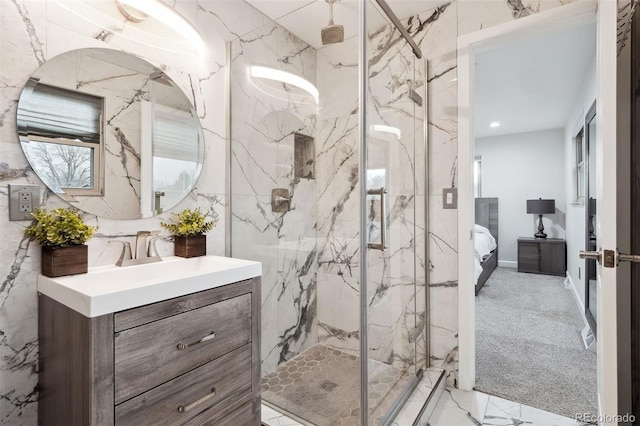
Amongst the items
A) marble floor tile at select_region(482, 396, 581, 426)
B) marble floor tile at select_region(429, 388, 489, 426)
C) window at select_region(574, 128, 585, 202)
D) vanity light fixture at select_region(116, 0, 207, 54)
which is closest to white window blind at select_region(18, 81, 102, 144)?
vanity light fixture at select_region(116, 0, 207, 54)

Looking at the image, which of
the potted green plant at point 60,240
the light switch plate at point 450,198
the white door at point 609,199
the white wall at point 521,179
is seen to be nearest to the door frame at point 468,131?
the light switch plate at point 450,198

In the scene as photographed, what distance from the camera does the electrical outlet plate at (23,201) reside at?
1129 mm

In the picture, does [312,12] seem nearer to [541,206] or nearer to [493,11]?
[493,11]

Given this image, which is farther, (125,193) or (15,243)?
(125,193)

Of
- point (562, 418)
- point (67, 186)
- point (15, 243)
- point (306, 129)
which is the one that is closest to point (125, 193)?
point (67, 186)

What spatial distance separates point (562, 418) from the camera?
171 centimetres

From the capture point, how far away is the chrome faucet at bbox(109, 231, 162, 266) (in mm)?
1396

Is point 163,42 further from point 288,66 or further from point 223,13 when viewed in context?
point 288,66

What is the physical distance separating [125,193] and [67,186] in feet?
0.72

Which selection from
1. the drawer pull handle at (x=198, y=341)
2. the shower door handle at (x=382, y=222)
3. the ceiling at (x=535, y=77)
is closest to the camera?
the drawer pull handle at (x=198, y=341)

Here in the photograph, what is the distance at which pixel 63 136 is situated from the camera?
49.8 inches

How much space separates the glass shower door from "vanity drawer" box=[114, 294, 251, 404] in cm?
59

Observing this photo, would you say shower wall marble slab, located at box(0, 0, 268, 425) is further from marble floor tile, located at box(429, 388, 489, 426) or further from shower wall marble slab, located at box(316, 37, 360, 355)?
marble floor tile, located at box(429, 388, 489, 426)

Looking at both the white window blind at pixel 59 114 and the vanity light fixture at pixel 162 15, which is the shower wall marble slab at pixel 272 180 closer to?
the vanity light fixture at pixel 162 15
